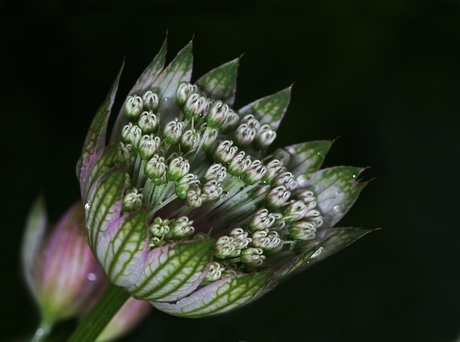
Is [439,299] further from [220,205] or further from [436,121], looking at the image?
[220,205]

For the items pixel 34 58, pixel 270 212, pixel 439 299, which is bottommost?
pixel 439 299

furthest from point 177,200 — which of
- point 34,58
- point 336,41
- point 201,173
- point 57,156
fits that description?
point 336,41

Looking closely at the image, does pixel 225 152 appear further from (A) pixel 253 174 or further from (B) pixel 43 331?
(B) pixel 43 331

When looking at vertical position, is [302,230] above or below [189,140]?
below

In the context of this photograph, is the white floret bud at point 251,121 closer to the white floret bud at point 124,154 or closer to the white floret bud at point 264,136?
the white floret bud at point 264,136

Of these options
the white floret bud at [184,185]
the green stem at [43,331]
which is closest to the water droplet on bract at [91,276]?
the green stem at [43,331]

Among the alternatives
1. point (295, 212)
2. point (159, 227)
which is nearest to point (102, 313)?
point (159, 227)
